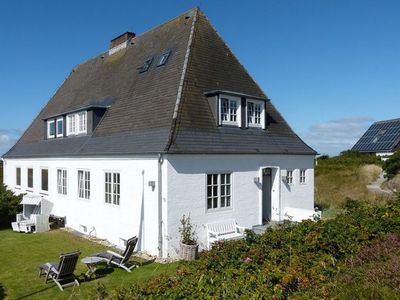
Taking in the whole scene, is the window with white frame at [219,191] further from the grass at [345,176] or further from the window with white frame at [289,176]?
the grass at [345,176]

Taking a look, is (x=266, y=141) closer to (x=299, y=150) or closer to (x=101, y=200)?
(x=299, y=150)

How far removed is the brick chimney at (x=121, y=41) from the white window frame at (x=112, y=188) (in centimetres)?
1104

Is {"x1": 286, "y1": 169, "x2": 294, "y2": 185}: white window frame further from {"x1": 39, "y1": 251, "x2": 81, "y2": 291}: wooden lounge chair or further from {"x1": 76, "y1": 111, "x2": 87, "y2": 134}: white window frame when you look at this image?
{"x1": 39, "y1": 251, "x2": 81, "y2": 291}: wooden lounge chair

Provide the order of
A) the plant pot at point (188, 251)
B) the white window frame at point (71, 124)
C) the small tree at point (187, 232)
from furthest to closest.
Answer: the white window frame at point (71, 124) < the small tree at point (187, 232) < the plant pot at point (188, 251)

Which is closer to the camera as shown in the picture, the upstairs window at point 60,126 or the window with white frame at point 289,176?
the window with white frame at point 289,176

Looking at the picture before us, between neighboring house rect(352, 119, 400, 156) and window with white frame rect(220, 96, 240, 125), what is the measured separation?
24007 millimetres

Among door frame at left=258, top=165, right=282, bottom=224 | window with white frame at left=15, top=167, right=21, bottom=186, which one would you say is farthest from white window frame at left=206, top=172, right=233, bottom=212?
window with white frame at left=15, top=167, right=21, bottom=186

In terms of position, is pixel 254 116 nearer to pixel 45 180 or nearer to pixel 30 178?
pixel 45 180

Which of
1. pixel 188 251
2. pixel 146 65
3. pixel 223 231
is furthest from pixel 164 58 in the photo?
pixel 188 251

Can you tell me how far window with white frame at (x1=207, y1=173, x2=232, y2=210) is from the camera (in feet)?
46.6

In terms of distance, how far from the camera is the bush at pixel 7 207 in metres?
20.2

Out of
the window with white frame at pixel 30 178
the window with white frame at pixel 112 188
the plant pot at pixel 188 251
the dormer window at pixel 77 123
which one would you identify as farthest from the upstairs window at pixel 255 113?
the window with white frame at pixel 30 178

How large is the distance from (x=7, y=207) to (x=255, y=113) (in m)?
14.6

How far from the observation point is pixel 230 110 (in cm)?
1591
